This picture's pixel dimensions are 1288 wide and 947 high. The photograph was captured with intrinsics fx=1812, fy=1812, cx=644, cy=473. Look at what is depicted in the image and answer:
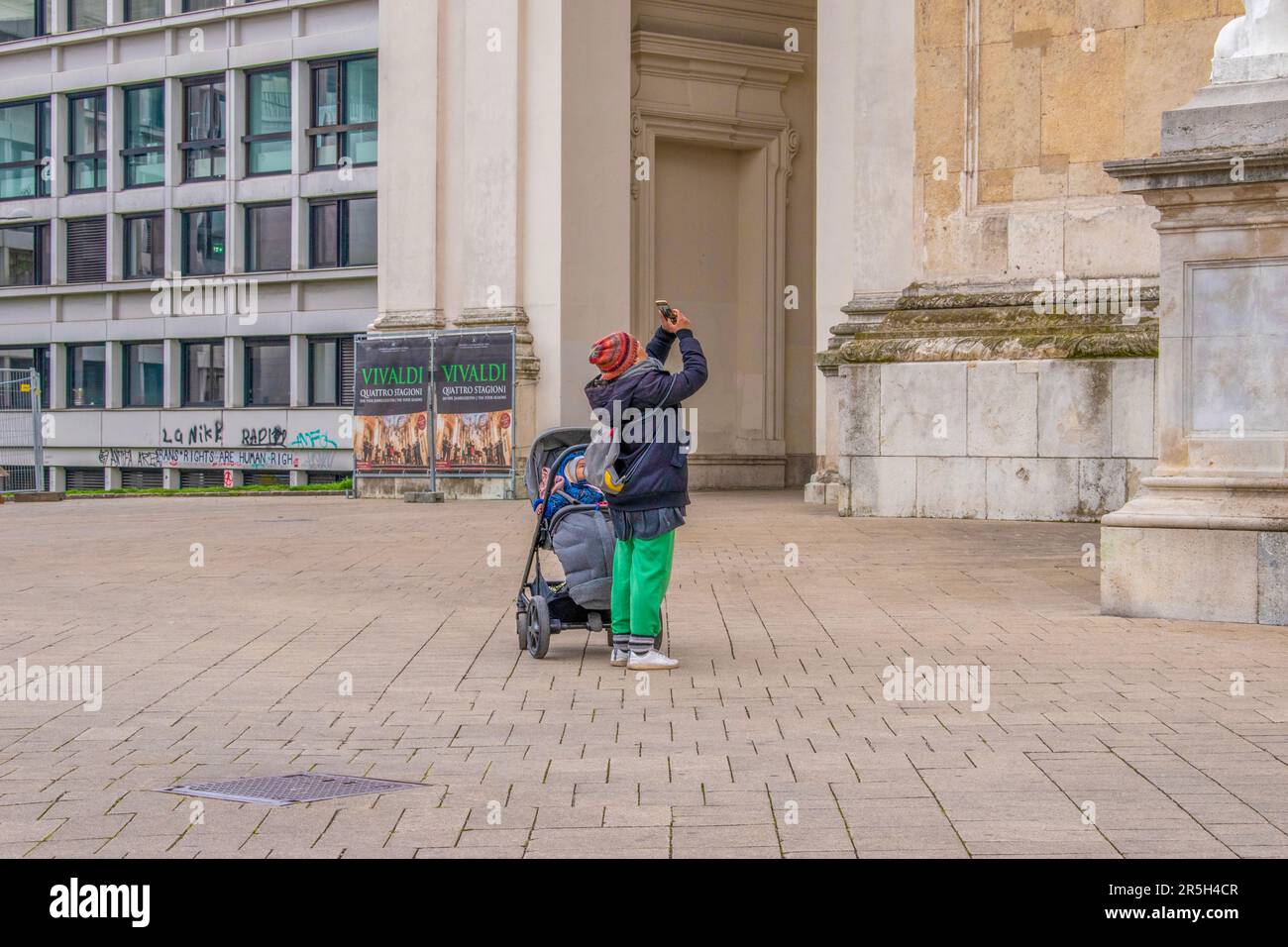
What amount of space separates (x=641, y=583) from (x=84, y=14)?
46816mm

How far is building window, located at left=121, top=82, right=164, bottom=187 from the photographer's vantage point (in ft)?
162

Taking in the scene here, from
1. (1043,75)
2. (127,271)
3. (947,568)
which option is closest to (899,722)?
(947,568)

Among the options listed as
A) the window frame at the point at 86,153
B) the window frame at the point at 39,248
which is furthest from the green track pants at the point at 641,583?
the window frame at the point at 39,248

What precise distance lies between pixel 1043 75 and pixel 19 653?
11.9m

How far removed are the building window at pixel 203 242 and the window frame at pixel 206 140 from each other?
3.12 ft

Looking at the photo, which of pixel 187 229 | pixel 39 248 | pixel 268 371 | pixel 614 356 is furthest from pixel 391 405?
pixel 39 248

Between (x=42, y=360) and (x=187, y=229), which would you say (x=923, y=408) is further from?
(x=42, y=360)

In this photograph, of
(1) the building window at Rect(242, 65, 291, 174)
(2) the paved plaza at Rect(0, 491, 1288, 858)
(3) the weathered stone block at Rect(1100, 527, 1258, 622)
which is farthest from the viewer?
(1) the building window at Rect(242, 65, 291, 174)

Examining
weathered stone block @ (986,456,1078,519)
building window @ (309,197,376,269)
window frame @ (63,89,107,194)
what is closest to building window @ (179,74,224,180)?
window frame @ (63,89,107,194)

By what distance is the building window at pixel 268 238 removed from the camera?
4712 centimetres

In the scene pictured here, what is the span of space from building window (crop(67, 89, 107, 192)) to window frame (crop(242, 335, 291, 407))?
7058 millimetres

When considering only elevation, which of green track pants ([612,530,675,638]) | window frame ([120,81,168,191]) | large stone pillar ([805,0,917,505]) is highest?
window frame ([120,81,168,191])

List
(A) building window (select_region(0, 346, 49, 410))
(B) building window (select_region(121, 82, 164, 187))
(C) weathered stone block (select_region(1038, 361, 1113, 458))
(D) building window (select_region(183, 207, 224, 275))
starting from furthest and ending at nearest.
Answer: (A) building window (select_region(0, 346, 49, 410)) → (B) building window (select_region(121, 82, 164, 187)) → (D) building window (select_region(183, 207, 224, 275)) → (C) weathered stone block (select_region(1038, 361, 1113, 458))

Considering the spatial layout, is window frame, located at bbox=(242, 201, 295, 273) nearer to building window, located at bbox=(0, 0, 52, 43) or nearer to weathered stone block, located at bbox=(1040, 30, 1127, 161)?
building window, located at bbox=(0, 0, 52, 43)
